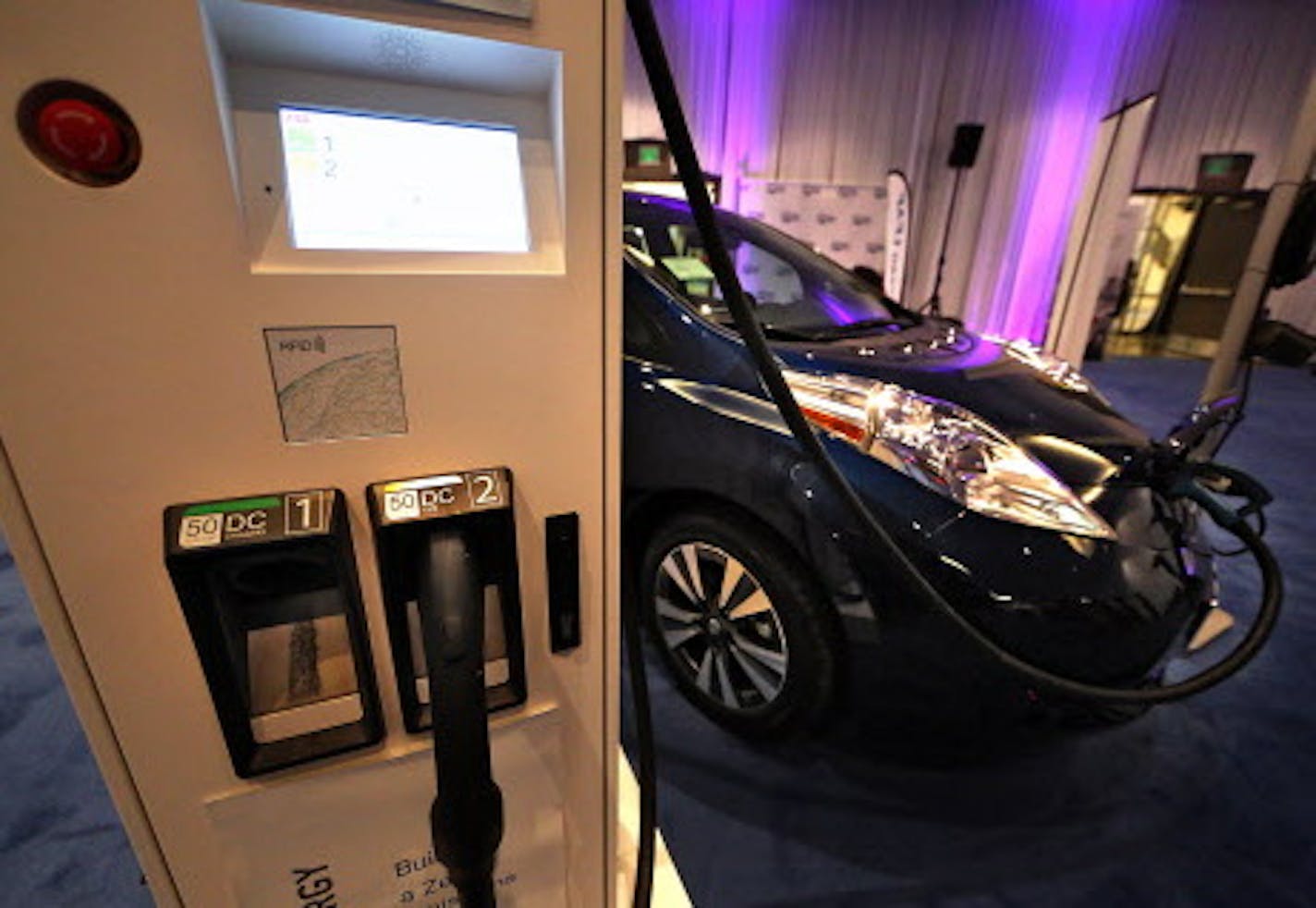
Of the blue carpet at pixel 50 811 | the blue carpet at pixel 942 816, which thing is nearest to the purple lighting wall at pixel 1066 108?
the blue carpet at pixel 942 816

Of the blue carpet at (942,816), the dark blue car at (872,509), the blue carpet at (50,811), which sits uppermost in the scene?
the dark blue car at (872,509)

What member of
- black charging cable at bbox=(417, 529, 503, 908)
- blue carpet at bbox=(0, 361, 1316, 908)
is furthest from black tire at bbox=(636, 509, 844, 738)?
black charging cable at bbox=(417, 529, 503, 908)

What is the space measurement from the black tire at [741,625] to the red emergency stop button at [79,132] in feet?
3.92

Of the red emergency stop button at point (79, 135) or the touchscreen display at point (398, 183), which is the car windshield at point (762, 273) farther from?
the red emergency stop button at point (79, 135)

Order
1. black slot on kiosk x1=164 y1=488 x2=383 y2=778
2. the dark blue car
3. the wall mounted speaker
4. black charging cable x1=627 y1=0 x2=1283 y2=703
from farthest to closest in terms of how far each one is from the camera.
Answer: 1. the wall mounted speaker
2. the dark blue car
3. black charging cable x1=627 y1=0 x2=1283 y2=703
4. black slot on kiosk x1=164 y1=488 x2=383 y2=778

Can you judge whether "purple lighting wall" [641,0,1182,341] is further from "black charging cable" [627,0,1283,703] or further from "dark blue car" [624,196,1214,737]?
"black charging cable" [627,0,1283,703]

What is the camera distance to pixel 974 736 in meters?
1.31

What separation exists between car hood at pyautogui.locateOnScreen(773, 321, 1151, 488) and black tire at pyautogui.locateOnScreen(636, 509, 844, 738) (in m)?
0.47

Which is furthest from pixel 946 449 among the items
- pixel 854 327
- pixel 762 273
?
pixel 762 273

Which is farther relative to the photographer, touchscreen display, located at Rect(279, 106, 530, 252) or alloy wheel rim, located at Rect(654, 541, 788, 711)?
alloy wheel rim, located at Rect(654, 541, 788, 711)

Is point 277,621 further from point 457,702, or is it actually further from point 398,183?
point 398,183

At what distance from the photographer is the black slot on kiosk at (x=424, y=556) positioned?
0.56 m

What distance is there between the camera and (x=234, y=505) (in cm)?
52

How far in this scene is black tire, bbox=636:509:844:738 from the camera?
133 cm
